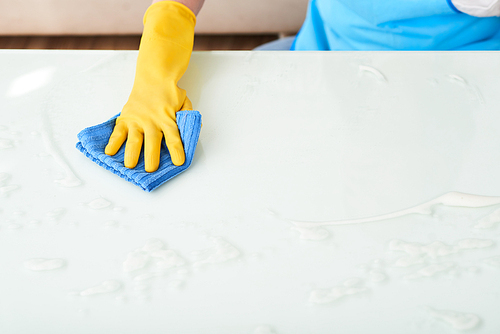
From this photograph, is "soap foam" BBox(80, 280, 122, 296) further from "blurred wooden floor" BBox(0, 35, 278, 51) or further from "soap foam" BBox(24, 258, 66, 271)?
"blurred wooden floor" BBox(0, 35, 278, 51)

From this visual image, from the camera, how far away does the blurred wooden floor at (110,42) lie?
6.15 feet

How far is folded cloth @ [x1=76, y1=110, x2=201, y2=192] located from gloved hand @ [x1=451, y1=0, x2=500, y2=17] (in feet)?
1.84

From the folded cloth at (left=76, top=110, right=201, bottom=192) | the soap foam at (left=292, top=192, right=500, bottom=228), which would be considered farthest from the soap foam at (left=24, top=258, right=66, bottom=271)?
the soap foam at (left=292, top=192, right=500, bottom=228)

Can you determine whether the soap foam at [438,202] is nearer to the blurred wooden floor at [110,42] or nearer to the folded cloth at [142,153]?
the folded cloth at [142,153]

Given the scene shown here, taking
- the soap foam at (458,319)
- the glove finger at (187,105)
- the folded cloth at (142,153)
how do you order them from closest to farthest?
the soap foam at (458,319), the folded cloth at (142,153), the glove finger at (187,105)

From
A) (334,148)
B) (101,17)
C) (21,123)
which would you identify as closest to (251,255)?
(334,148)

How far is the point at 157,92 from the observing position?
656 mm

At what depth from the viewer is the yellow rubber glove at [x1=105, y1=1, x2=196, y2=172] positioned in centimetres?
58

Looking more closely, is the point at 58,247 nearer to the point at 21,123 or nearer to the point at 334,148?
the point at 21,123

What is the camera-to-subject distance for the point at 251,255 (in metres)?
0.47

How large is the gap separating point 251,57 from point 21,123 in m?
0.41

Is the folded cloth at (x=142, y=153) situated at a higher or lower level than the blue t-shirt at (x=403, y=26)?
lower

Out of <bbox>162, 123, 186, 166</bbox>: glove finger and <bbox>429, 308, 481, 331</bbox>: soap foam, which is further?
<bbox>162, 123, 186, 166</bbox>: glove finger

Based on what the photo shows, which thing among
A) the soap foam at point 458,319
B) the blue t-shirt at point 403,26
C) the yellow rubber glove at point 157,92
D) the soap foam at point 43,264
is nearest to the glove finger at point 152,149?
the yellow rubber glove at point 157,92
